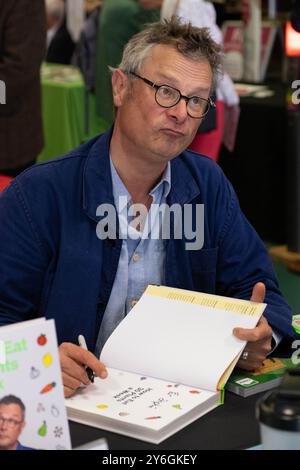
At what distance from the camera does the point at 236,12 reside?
6.39 meters

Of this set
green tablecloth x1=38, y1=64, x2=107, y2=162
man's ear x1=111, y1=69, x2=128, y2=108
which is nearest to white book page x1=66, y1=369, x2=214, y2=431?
man's ear x1=111, y1=69, x2=128, y2=108

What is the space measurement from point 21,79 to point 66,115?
1956 millimetres

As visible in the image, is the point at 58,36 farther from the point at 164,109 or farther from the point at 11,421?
the point at 11,421

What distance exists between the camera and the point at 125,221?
2.10m

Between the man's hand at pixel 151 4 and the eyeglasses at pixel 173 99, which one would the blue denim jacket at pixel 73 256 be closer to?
the eyeglasses at pixel 173 99

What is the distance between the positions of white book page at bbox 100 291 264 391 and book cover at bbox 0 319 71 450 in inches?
15.3

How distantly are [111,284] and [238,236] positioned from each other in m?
0.36

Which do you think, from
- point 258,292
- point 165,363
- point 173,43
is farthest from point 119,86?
point 165,363

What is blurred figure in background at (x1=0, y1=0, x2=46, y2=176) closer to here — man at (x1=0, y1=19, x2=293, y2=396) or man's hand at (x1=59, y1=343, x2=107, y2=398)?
man at (x1=0, y1=19, x2=293, y2=396)

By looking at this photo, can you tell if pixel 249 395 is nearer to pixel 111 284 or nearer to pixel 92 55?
pixel 111 284

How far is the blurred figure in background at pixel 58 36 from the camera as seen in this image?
7.05m

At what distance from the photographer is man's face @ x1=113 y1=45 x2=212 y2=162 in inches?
80.2

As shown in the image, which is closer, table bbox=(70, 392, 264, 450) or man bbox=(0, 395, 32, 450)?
man bbox=(0, 395, 32, 450)
